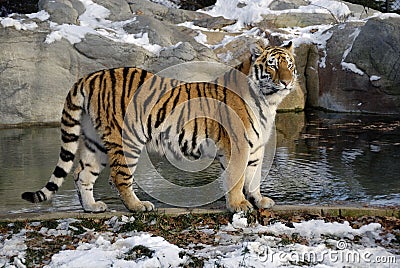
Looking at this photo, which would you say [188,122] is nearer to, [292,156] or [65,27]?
[292,156]

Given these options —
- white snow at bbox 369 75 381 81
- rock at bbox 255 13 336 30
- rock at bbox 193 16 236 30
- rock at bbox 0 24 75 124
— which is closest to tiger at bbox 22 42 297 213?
rock at bbox 0 24 75 124

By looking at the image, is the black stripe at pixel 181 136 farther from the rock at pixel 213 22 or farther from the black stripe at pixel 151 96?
the rock at pixel 213 22

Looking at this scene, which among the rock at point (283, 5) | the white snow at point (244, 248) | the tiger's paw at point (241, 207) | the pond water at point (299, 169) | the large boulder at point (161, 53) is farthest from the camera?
the rock at point (283, 5)

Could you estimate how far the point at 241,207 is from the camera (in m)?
Answer: 4.71

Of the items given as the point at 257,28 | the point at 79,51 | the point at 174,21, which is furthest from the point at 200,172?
the point at 174,21

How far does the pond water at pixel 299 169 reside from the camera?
19.0 feet

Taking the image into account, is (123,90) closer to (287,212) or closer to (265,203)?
(265,203)

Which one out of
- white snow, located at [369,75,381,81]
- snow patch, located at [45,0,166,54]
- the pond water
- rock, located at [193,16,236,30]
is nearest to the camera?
the pond water

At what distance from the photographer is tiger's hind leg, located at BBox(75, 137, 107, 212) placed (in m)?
4.95

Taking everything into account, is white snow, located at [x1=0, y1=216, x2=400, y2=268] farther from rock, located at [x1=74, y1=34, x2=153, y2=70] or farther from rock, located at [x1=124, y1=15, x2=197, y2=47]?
rock, located at [x1=124, y1=15, x2=197, y2=47]

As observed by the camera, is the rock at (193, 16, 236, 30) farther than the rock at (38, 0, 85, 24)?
Yes

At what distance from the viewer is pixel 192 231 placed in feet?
13.9

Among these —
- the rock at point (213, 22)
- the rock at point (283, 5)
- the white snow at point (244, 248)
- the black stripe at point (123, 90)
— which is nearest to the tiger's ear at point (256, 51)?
the black stripe at point (123, 90)

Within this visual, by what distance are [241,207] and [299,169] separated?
268 cm
